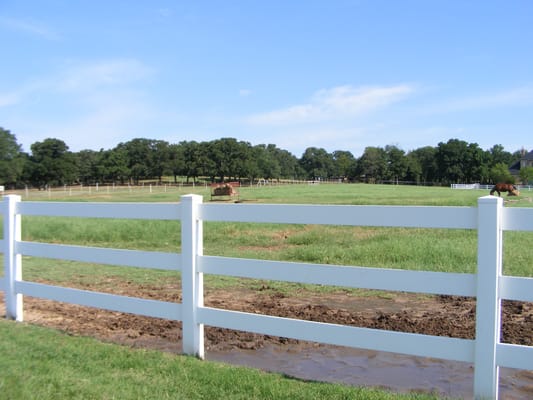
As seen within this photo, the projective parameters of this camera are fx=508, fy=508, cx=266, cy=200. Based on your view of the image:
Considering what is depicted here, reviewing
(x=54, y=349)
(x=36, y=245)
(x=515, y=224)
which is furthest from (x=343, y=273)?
(x=36, y=245)

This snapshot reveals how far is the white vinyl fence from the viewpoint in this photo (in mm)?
3584

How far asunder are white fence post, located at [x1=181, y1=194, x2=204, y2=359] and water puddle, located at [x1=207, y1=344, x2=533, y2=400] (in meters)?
0.48

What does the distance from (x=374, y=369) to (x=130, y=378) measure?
2.34m

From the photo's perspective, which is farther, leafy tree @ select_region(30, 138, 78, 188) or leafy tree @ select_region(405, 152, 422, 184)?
leafy tree @ select_region(405, 152, 422, 184)

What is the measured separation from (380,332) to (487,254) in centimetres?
102

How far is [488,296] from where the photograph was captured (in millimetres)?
3600

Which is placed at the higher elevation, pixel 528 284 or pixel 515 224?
pixel 515 224

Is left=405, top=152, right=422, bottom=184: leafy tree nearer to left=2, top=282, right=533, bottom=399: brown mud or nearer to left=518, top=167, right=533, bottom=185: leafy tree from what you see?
left=518, top=167, right=533, bottom=185: leafy tree

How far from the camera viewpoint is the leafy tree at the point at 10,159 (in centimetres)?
10350

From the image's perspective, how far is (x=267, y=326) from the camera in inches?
179

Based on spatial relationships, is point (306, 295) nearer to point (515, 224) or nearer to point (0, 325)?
point (0, 325)

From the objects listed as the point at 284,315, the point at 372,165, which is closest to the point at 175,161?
the point at 372,165

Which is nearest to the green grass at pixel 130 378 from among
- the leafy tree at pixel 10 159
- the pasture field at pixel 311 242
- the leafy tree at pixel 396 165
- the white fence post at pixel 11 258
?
the white fence post at pixel 11 258

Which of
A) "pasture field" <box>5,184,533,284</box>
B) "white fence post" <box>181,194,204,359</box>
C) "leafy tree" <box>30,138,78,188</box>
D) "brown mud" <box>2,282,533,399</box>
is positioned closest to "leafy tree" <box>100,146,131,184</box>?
"leafy tree" <box>30,138,78,188</box>
